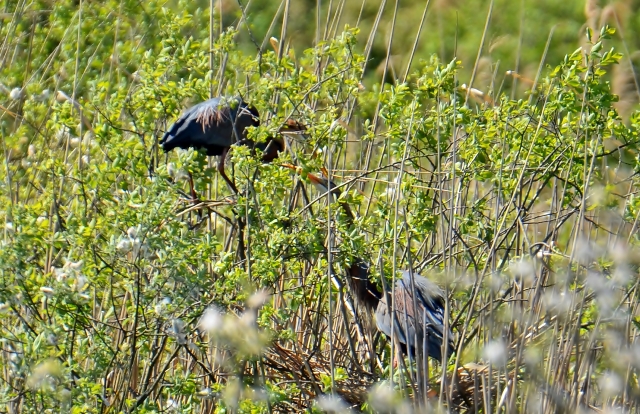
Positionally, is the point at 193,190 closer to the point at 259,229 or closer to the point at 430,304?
the point at 259,229

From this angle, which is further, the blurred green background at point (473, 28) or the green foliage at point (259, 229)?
the blurred green background at point (473, 28)

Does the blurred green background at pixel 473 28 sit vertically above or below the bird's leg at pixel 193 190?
above

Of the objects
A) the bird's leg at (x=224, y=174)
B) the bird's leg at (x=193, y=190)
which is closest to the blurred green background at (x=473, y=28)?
the bird's leg at (x=224, y=174)

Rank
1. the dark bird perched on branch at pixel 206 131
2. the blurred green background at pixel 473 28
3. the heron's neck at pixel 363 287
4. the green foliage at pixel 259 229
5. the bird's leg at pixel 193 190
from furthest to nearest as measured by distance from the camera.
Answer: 1. the blurred green background at pixel 473 28
2. the dark bird perched on branch at pixel 206 131
3. the heron's neck at pixel 363 287
4. the bird's leg at pixel 193 190
5. the green foliage at pixel 259 229

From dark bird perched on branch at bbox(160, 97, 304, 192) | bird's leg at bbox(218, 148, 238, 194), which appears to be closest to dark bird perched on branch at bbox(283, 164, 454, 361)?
bird's leg at bbox(218, 148, 238, 194)

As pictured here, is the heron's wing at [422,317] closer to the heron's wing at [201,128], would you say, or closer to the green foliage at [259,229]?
the green foliage at [259,229]

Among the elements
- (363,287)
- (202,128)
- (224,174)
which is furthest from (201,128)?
(363,287)

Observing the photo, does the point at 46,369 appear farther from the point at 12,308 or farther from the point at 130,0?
the point at 130,0

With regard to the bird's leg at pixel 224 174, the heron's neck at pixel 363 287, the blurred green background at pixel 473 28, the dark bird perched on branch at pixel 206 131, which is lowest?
the heron's neck at pixel 363 287

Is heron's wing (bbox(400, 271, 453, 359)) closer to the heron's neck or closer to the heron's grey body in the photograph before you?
the heron's neck

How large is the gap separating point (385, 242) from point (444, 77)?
415mm

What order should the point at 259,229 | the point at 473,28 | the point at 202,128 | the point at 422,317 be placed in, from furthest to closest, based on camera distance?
the point at 473,28 < the point at 202,128 < the point at 422,317 < the point at 259,229

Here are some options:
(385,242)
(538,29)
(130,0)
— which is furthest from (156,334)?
(538,29)

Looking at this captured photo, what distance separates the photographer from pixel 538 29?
9250 mm
